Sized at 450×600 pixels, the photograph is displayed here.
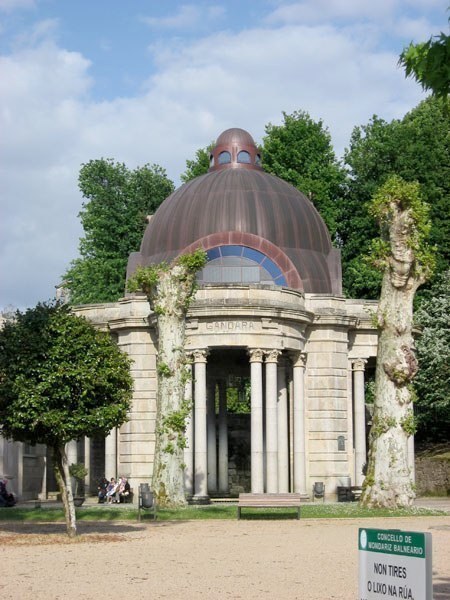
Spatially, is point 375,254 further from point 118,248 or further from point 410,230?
point 118,248

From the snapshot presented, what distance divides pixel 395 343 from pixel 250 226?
596 inches

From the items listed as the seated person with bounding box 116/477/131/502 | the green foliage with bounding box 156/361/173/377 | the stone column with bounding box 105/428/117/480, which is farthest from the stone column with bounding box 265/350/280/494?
the green foliage with bounding box 156/361/173/377

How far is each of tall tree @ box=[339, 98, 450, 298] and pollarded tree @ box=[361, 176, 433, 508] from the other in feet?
76.3

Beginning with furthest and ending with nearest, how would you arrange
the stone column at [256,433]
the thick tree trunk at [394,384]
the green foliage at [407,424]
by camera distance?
the stone column at [256,433], the green foliage at [407,424], the thick tree trunk at [394,384]

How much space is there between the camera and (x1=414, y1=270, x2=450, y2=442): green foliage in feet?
175

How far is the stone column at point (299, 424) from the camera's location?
4525cm

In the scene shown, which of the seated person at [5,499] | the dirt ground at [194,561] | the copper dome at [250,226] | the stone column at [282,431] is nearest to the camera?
the dirt ground at [194,561]

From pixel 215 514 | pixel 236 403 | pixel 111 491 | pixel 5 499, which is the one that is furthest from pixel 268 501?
pixel 236 403

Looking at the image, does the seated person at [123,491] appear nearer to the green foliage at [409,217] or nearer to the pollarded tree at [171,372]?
the pollarded tree at [171,372]

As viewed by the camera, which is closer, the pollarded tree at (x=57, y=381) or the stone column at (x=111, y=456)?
the pollarded tree at (x=57, y=381)

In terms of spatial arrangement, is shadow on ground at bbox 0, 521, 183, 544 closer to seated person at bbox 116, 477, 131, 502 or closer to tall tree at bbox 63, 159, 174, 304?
seated person at bbox 116, 477, 131, 502

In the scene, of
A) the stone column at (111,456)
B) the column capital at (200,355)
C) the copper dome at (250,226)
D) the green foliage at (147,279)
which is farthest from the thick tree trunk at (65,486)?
the copper dome at (250,226)

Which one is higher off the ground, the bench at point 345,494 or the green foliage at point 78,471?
the green foliage at point 78,471

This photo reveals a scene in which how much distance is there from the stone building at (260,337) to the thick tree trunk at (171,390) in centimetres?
745
